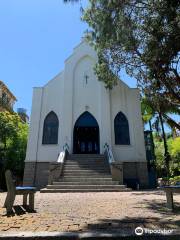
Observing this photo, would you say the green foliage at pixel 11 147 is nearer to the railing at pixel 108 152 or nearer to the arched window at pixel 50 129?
the arched window at pixel 50 129

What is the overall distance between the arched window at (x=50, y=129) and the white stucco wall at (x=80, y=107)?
1.05ft

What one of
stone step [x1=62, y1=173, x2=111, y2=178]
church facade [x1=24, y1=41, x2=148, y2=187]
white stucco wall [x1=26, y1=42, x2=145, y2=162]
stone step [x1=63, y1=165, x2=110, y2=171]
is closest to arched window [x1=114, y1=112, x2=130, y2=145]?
church facade [x1=24, y1=41, x2=148, y2=187]

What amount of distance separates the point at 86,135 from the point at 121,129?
12.0 ft

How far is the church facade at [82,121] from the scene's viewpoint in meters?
19.3

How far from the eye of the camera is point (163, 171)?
123 feet

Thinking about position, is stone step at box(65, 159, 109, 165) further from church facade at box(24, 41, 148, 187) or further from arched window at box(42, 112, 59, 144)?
arched window at box(42, 112, 59, 144)

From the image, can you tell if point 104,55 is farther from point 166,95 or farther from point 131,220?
point 131,220

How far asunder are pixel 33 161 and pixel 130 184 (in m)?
7.54

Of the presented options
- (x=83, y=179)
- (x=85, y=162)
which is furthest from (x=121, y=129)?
(x=83, y=179)

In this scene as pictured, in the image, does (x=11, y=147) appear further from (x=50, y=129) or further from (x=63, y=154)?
(x=63, y=154)

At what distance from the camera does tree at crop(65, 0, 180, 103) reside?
10555 millimetres

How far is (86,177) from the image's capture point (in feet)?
49.2

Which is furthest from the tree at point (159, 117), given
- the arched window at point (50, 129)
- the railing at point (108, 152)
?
the arched window at point (50, 129)

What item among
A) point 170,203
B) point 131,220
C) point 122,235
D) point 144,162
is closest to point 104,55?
point 144,162
